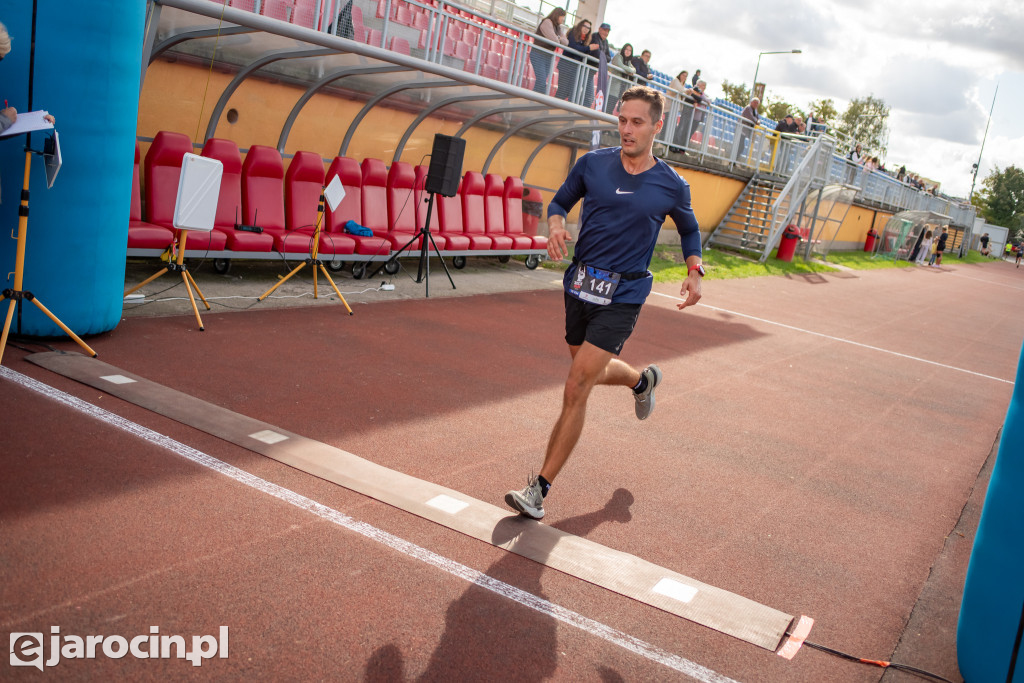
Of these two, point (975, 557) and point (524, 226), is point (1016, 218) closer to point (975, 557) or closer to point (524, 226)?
point (524, 226)

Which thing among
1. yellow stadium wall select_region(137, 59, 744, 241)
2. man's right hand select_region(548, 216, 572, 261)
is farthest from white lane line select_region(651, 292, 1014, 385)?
man's right hand select_region(548, 216, 572, 261)

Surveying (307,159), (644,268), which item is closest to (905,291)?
(307,159)

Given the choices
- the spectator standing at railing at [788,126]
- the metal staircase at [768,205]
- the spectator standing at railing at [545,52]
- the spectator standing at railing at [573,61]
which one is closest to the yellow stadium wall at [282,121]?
the spectator standing at railing at [545,52]

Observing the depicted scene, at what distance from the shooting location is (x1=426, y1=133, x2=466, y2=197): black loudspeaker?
10961mm

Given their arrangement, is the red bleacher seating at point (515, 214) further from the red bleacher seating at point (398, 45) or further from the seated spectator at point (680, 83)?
the seated spectator at point (680, 83)

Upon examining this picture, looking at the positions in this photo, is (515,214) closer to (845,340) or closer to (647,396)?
(845,340)

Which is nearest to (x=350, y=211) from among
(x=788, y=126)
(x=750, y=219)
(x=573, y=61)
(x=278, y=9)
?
(x=278, y=9)

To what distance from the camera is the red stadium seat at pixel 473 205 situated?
47.3 ft

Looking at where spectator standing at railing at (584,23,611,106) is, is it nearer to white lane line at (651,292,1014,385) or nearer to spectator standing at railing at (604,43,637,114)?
spectator standing at railing at (604,43,637,114)

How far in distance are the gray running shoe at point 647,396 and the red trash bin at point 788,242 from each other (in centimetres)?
2112

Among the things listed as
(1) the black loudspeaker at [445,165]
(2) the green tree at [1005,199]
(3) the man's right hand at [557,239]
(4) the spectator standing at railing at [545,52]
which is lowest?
(3) the man's right hand at [557,239]

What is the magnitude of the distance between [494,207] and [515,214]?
24.8 inches

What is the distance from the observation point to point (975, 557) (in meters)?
3.47
